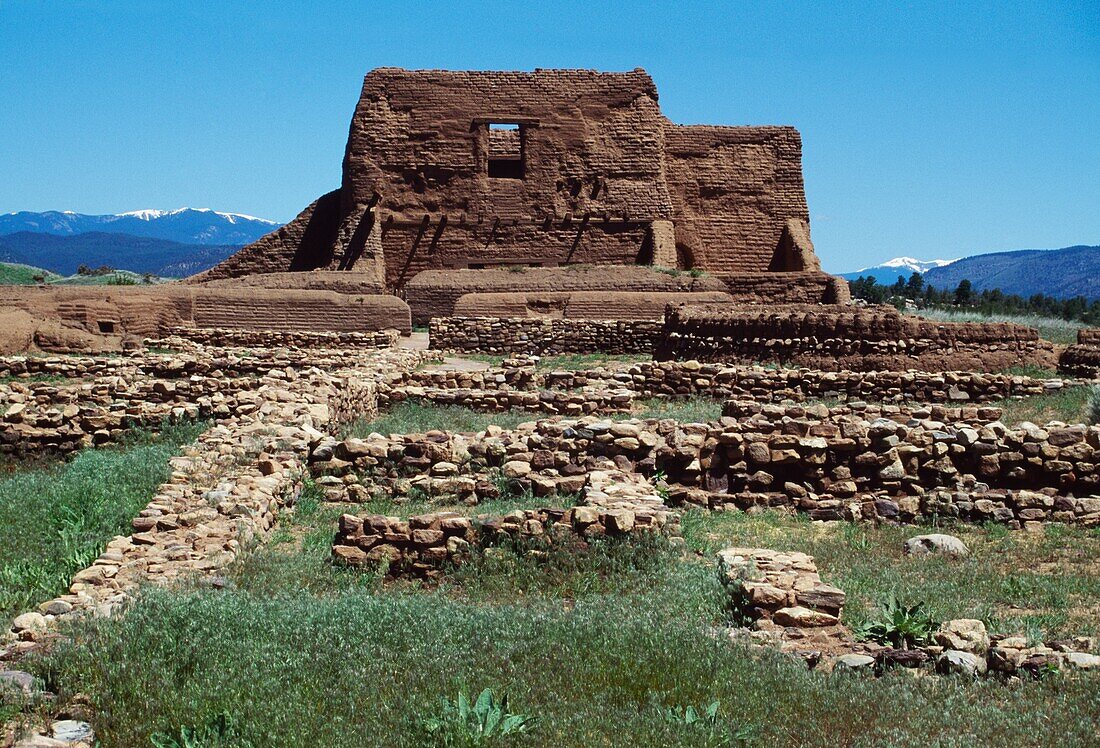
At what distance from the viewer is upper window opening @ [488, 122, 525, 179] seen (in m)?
31.9

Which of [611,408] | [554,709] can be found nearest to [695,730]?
[554,709]

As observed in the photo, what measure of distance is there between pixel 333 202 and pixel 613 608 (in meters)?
28.7

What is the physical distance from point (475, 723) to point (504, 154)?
2892 cm

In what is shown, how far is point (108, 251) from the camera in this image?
151750 millimetres

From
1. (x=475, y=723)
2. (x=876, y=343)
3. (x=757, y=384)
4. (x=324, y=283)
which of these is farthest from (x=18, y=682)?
(x=324, y=283)

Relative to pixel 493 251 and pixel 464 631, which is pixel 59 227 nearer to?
pixel 493 251

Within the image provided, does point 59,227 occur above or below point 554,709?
above

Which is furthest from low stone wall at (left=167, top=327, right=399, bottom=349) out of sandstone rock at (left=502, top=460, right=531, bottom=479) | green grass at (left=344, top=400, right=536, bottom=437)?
sandstone rock at (left=502, top=460, right=531, bottom=479)

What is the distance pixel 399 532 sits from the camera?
689 centimetres

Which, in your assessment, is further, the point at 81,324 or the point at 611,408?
the point at 81,324

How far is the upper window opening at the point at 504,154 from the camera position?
105ft

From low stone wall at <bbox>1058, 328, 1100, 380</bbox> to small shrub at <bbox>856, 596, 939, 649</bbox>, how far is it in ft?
39.7

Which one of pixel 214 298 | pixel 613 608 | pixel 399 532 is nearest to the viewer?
pixel 613 608

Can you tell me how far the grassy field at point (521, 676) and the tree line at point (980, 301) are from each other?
4266 centimetres
